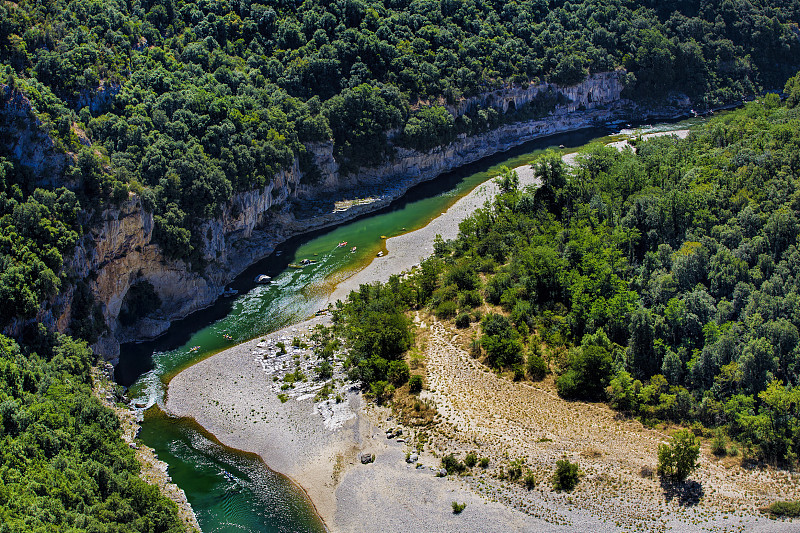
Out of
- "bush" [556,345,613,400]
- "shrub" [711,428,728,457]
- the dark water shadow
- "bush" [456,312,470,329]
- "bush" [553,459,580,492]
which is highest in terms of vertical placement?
"bush" [456,312,470,329]

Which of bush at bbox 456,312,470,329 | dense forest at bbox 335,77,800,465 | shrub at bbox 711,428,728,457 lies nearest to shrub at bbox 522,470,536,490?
dense forest at bbox 335,77,800,465

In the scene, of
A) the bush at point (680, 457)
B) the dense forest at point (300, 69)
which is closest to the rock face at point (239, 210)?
the dense forest at point (300, 69)

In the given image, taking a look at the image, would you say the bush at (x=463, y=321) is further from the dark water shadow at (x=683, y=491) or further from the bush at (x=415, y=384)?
the dark water shadow at (x=683, y=491)

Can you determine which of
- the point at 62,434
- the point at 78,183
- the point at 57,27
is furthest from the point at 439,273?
the point at 57,27

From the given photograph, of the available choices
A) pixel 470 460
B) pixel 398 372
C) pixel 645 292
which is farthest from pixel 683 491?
pixel 398 372

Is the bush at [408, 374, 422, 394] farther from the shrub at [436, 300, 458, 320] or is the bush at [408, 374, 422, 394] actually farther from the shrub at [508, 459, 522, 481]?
the shrub at [508, 459, 522, 481]
